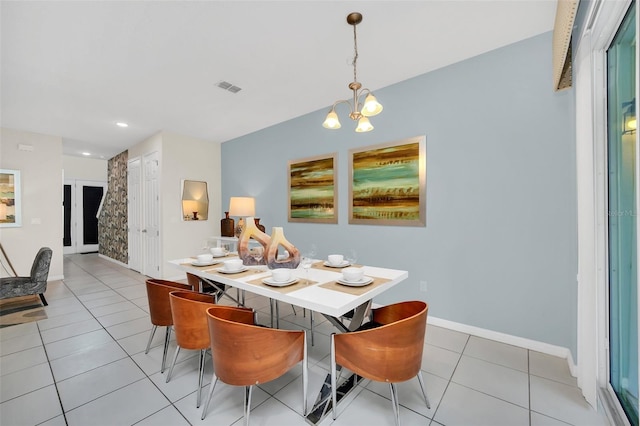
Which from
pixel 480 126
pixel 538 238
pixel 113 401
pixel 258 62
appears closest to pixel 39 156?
pixel 258 62

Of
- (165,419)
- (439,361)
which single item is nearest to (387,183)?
(439,361)

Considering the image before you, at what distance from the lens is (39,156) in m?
4.86

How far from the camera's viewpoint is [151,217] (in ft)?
17.1

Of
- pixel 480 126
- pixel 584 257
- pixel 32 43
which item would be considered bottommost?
pixel 584 257

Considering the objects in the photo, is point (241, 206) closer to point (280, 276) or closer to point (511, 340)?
point (280, 276)

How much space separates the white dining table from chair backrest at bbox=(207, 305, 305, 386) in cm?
22

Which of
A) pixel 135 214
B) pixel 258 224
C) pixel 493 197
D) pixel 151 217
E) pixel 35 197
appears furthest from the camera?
pixel 135 214

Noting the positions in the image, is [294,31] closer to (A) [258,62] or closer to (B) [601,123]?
(A) [258,62]

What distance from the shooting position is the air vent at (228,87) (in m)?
3.14

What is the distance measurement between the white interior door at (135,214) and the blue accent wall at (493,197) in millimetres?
4839

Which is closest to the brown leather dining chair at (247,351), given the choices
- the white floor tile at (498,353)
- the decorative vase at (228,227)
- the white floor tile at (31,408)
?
the white floor tile at (31,408)

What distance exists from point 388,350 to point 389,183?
215 centimetres

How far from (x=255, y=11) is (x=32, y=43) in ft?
6.57

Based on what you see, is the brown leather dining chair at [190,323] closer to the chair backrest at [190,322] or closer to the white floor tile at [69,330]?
the chair backrest at [190,322]
